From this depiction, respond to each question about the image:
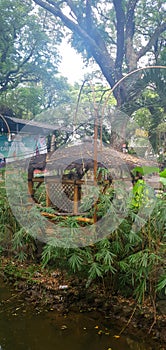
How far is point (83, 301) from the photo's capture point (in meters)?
2.88

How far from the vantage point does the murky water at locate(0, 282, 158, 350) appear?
7.59 ft

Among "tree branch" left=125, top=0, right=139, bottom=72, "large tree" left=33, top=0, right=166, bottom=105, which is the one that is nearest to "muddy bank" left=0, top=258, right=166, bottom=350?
"large tree" left=33, top=0, right=166, bottom=105

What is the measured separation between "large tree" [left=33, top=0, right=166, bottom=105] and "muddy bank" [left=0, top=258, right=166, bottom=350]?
20.3ft

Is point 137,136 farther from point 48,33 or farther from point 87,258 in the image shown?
point 48,33

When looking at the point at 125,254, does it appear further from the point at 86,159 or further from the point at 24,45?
the point at 24,45

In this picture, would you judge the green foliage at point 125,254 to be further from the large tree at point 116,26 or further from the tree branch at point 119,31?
the tree branch at point 119,31

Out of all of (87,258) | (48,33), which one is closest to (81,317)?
(87,258)

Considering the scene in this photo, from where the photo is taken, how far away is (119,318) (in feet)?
8.56

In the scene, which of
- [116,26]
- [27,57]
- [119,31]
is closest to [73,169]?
[119,31]

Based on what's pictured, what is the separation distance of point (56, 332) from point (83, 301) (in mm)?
465

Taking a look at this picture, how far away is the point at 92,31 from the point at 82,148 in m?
6.68

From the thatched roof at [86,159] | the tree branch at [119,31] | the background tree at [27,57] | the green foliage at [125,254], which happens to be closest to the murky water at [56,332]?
the green foliage at [125,254]

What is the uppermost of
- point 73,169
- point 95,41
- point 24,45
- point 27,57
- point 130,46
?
point 24,45

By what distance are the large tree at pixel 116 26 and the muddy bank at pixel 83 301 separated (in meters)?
6.18
